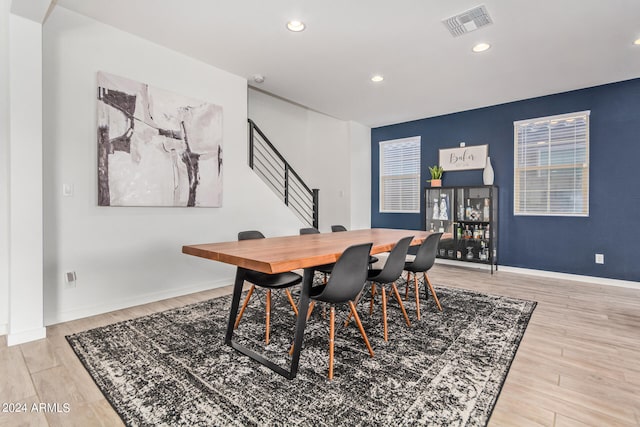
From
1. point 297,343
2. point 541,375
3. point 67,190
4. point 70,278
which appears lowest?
point 541,375

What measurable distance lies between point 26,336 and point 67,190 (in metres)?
1.22

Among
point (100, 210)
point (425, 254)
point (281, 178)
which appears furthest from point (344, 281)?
point (281, 178)

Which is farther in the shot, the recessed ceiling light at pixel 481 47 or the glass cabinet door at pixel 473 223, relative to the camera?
the glass cabinet door at pixel 473 223

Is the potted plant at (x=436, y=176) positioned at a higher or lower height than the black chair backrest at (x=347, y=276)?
higher

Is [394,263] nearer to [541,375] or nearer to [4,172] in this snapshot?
[541,375]

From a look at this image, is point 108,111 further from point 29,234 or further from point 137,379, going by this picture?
point 137,379

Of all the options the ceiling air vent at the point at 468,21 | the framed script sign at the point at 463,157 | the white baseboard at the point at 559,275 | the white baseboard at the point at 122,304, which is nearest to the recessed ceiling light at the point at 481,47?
the ceiling air vent at the point at 468,21

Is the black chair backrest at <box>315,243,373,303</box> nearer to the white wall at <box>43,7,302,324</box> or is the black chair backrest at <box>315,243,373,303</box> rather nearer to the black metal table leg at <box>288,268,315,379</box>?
the black metal table leg at <box>288,268,315,379</box>

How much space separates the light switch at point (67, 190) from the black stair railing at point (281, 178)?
95.6 inches

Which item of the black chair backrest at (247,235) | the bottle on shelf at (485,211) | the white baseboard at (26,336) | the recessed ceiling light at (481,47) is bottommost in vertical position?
the white baseboard at (26,336)

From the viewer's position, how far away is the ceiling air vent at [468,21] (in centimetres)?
278

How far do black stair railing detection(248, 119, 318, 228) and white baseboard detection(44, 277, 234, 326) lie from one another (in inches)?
67.5

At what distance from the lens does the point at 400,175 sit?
6609 millimetres

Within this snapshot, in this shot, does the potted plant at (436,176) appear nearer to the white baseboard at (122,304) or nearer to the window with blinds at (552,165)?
the window with blinds at (552,165)
